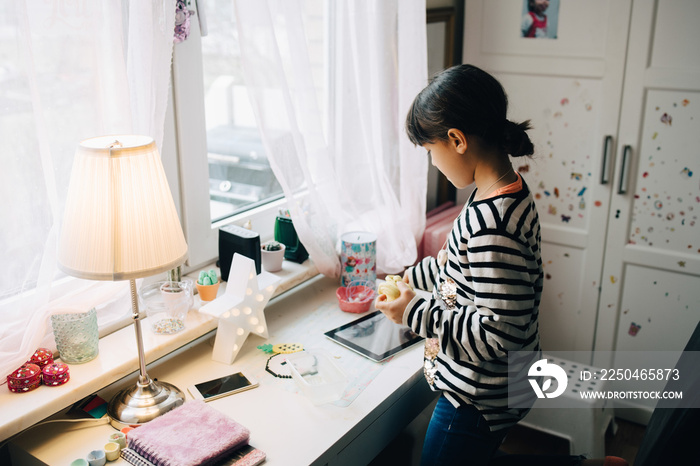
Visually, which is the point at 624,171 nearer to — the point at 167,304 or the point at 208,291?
the point at 208,291

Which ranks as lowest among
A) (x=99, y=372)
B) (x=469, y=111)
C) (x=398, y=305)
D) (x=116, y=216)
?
(x=99, y=372)

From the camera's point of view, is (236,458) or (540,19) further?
(540,19)

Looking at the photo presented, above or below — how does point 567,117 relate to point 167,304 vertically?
above

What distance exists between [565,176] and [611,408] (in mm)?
870

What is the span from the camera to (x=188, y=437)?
1190mm

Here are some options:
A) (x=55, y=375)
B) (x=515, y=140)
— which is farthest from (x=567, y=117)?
(x=55, y=375)

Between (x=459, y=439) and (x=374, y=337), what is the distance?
363mm

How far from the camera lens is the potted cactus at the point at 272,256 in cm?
180

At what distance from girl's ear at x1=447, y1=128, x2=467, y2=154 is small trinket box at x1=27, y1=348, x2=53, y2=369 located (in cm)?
90

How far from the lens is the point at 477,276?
1.22 m

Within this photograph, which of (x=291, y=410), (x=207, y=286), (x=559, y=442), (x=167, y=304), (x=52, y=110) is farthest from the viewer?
(x=559, y=442)

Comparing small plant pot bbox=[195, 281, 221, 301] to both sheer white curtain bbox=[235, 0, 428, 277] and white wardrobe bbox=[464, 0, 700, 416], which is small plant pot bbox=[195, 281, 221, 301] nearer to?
sheer white curtain bbox=[235, 0, 428, 277]

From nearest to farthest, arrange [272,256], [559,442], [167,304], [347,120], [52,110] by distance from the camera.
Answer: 1. [52,110]
2. [167,304]
3. [272,256]
4. [347,120]
5. [559,442]

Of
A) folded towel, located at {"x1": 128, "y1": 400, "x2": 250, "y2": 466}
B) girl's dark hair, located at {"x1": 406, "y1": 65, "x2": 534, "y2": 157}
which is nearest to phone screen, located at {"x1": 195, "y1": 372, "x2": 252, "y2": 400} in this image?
folded towel, located at {"x1": 128, "y1": 400, "x2": 250, "y2": 466}
